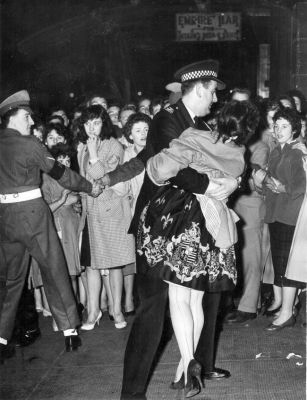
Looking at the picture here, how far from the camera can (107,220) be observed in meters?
5.75

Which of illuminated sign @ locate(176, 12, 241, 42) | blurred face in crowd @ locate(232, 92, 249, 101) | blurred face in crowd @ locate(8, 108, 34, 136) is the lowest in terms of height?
blurred face in crowd @ locate(8, 108, 34, 136)

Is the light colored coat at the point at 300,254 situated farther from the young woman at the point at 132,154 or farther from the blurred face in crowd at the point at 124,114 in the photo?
the blurred face in crowd at the point at 124,114

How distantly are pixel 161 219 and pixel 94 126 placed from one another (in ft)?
7.19

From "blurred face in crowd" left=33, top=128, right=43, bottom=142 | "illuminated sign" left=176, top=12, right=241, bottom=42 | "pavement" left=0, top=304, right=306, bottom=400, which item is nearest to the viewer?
"pavement" left=0, top=304, right=306, bottom=400

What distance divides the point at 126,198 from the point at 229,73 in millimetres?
13258

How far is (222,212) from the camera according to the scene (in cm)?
385

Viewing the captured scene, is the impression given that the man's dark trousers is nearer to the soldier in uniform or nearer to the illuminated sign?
the soldier in uniform

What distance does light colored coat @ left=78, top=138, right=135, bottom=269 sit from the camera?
18.8 feet

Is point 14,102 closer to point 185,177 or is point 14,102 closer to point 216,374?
point 185,177

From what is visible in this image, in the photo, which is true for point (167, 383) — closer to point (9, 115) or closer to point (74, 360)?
point (74, 360)

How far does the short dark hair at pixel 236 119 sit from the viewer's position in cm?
380

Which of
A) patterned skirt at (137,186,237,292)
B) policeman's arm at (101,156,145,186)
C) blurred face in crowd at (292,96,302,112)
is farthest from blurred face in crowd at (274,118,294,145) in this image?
patterned skirt at (137,186,237,292)

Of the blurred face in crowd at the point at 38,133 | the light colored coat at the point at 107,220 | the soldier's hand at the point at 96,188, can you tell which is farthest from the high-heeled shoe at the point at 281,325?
the blurred face in crowd at the point at 38,133

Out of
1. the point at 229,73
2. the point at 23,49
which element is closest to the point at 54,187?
the point at 23,49
